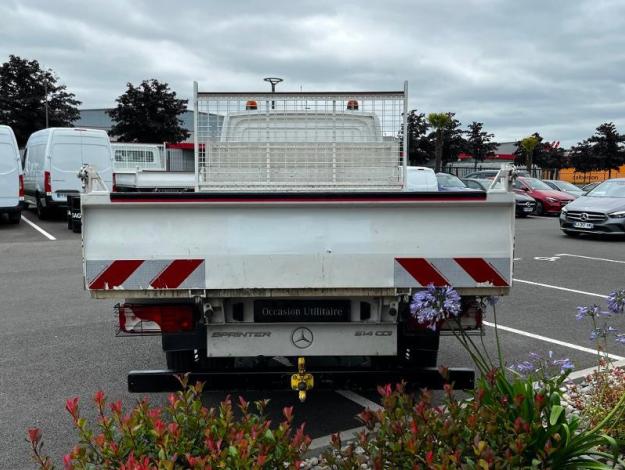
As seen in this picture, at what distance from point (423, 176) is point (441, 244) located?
43.5 ft

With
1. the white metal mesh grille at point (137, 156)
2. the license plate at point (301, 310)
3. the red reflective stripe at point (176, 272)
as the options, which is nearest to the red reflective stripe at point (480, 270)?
the license plate at point (301, 310)

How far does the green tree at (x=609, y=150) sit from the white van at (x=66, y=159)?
152 feet

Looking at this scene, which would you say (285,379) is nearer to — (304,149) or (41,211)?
(304,149)

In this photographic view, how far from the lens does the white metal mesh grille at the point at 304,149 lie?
18.4 ft

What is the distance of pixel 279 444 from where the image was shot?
8.69 feet

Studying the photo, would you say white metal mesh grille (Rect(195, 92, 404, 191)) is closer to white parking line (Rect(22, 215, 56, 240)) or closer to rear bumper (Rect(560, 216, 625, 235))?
white parking line (Rect(22, 215, 56, 240))

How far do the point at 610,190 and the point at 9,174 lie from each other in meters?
16.3

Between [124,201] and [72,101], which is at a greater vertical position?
[72,101]

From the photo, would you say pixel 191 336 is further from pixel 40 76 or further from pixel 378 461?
pixel 40 76

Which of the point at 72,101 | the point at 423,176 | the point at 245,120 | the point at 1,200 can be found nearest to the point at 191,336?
the point at 245,120

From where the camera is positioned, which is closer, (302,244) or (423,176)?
(302,244)

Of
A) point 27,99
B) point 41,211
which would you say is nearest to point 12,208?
point 41,211

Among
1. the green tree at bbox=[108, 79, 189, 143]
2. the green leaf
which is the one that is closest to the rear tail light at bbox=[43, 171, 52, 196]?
the green leaf

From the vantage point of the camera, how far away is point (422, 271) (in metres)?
3.78
